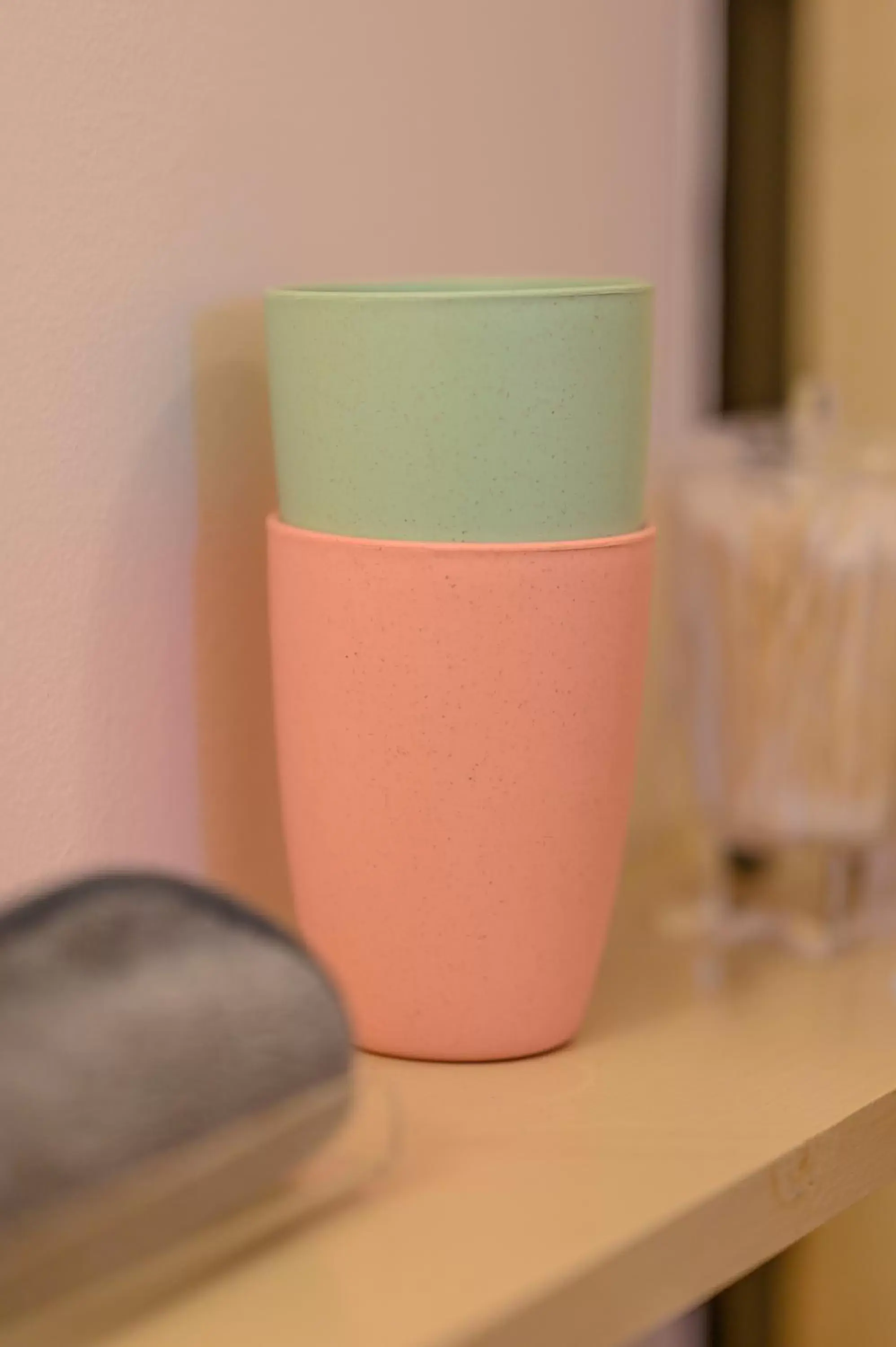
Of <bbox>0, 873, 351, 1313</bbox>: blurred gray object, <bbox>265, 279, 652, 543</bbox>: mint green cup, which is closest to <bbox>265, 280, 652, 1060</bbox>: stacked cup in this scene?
<bbox>265, 279, 652, 543</bbox>: mint green cup

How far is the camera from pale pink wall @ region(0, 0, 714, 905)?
53cm

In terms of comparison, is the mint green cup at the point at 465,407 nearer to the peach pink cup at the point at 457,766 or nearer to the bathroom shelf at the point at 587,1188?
the peach pink cup at the point at 457,766

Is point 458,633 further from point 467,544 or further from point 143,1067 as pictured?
point 143,1067

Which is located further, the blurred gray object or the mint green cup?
the mint green cup

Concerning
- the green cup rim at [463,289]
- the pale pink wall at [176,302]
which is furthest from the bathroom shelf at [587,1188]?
the green cup rim at [463,289]

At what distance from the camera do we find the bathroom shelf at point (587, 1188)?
41 cm

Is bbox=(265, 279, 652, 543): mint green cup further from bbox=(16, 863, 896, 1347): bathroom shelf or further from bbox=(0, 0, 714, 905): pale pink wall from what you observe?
bbox=(16, 863, 896, 1347): bathroom shelf

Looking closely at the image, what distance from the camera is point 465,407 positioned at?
489 mm

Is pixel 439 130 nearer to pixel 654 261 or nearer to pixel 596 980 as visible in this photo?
pixel 654 261

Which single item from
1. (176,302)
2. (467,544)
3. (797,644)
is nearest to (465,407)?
(467,544)

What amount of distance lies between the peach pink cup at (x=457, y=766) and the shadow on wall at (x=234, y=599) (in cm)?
6

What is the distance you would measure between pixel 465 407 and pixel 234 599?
0.53 feet

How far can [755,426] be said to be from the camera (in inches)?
30.2

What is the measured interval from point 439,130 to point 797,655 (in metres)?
0.28
